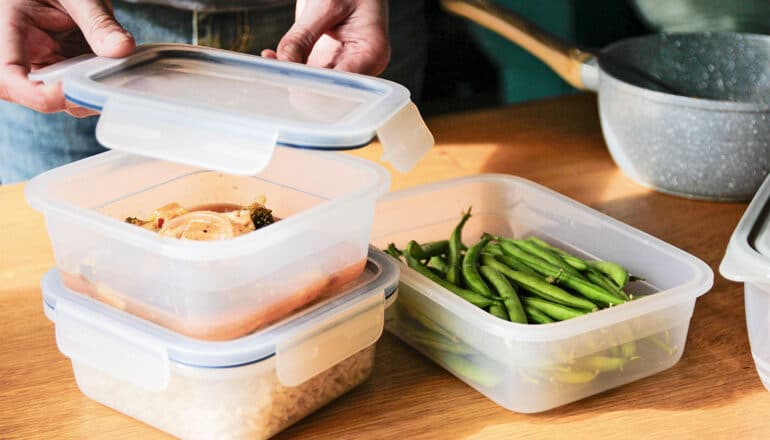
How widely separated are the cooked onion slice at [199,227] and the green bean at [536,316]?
35 centimetres

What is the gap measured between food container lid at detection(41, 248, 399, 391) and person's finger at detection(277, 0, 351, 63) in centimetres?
33

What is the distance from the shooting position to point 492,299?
1.06 m

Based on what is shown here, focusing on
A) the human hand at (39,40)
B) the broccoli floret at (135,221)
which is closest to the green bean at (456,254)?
the broccoli floret at (135,221)

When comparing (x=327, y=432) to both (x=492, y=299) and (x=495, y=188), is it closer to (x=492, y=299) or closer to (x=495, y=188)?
(x=492, y=299)

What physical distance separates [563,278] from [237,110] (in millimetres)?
432

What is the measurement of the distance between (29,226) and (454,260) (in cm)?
63

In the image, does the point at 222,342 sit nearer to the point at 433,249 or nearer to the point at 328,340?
the point at 328,340

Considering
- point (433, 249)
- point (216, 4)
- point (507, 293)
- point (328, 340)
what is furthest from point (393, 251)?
point (216, 4)

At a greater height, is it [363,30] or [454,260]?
[363,30]

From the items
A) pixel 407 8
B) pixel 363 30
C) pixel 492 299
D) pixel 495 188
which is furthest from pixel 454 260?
pixel 407 8

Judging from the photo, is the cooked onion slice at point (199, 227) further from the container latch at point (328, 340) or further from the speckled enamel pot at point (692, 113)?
the speckled enamel pot at point (692, 113)

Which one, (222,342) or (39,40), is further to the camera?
(39,40)

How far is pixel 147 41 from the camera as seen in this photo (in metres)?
1.61

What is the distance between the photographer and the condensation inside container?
888mm
